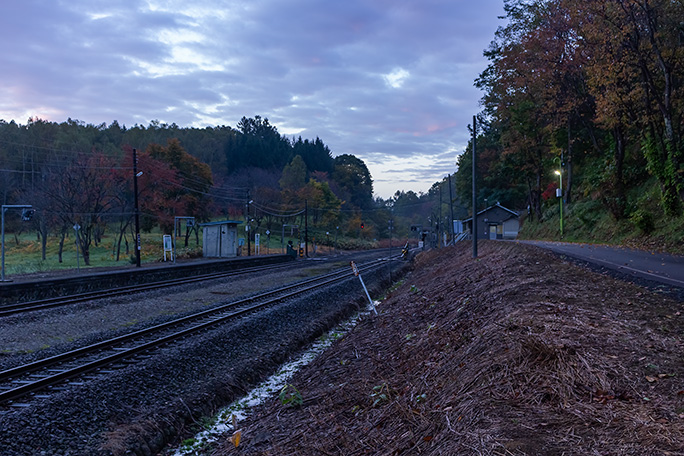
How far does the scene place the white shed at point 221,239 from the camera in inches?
1884

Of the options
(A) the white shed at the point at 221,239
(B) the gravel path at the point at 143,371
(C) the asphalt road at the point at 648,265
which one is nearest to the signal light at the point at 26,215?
(B) the gravel path at the point at 143,371

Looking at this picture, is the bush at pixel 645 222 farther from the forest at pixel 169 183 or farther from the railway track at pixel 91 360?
the forest at pixel 169 183

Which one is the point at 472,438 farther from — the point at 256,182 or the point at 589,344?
the point at 256,182

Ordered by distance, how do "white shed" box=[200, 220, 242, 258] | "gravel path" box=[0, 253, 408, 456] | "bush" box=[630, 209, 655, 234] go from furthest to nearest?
"white shed" box=[200, 220, 242, 258], "bush" box=[630, 209, 655, 234], "gravel path" box=[0, 253, 408, 456]

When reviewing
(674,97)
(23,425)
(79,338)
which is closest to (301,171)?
(674,97)

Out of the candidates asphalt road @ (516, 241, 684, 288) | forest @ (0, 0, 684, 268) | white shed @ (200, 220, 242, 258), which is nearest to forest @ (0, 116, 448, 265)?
forest @ (0, 0, 684, 268)

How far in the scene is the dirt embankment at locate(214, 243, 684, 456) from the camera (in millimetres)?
4086

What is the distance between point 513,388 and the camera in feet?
16.8

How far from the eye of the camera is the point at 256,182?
94.8 m

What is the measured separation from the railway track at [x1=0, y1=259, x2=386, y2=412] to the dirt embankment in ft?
11.1

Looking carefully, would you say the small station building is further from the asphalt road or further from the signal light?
the signal light

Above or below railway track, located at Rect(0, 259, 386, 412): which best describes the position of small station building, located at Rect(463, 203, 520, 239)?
above

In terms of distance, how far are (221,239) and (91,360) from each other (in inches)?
1505

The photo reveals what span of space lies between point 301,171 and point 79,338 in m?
77.9
